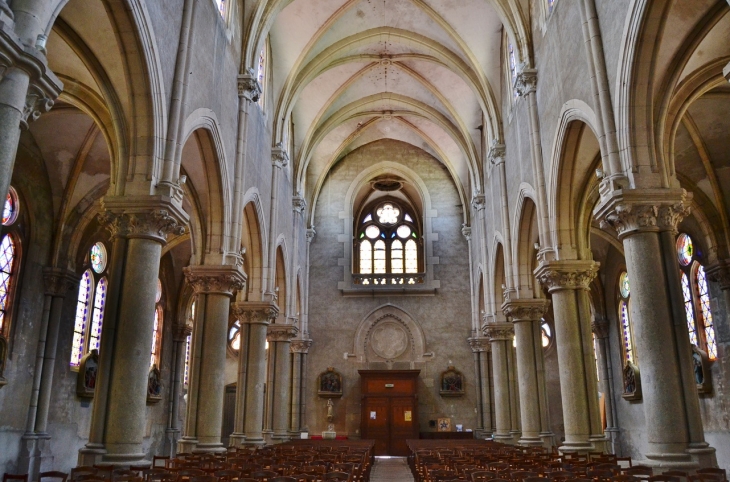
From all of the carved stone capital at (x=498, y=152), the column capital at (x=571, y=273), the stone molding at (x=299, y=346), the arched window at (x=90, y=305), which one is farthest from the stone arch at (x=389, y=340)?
the column capital at (x=571, y=273)

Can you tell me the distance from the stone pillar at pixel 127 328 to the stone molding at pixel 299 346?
19.9 m

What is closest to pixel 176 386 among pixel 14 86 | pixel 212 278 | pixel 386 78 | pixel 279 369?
pixel 279 369

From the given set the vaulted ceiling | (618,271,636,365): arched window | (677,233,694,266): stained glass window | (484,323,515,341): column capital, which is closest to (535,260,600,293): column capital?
(677,233,694,266): stained glass window

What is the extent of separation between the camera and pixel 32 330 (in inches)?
739

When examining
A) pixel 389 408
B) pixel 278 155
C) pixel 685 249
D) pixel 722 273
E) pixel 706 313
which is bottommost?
pixel 389 408

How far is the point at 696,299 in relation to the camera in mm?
20594

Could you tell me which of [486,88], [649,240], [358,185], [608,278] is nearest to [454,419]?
[608,278]

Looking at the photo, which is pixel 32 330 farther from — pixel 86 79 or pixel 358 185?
pixel 358 185

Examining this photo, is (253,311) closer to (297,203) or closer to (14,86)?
(297,203)

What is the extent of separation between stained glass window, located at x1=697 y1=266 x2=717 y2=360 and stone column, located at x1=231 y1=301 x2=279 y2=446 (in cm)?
1350

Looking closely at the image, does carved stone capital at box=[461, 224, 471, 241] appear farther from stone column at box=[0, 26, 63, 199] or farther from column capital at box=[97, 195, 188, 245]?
stone column at box=[0, 26, 63, 199]

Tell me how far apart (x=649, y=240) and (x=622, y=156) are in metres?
1.56

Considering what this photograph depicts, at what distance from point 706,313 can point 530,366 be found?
5.69 m

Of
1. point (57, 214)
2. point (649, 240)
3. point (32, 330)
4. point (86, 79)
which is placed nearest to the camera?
point (649, 240)
